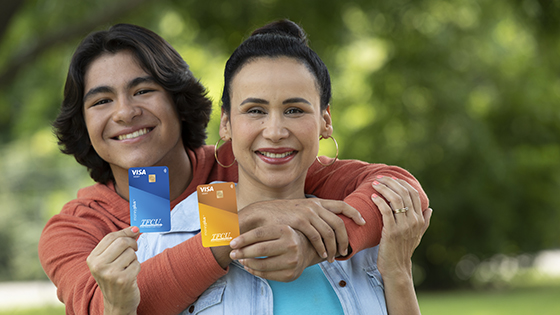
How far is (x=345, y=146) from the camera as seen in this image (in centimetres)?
1045

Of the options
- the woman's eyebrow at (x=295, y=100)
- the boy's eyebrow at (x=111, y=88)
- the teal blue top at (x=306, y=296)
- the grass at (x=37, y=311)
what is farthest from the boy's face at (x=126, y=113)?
the grass at (x=37, y=311)

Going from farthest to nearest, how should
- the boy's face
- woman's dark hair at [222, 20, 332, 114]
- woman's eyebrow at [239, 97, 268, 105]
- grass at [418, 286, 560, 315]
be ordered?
1. grass at [418, 286, 560, 315]
2. the boy's face
3. woman's dark hair at [222, 20, 332, 114]
4. woman's eyebrow at [239, 97, 268, 105]

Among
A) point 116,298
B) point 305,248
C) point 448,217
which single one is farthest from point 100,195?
point 448,217

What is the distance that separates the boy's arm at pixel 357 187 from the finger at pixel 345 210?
0.06 feet

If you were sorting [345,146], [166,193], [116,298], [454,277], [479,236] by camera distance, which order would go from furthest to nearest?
[454,277] → [479,236] → [345,146] → [166,193] → [116,298]

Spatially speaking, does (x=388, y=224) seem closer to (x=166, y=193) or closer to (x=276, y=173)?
(x=276, y=173)

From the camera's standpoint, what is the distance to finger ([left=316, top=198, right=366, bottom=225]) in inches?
77.9

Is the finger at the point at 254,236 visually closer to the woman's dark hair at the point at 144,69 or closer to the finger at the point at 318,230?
the finger at the point at 318,230

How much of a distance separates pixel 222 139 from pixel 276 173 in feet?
1.10

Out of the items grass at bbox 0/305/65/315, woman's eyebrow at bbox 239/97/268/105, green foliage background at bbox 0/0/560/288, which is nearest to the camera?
woman's eyebrow at bbox 239/97/268/105

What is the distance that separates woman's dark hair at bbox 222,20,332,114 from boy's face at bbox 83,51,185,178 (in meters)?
0.47

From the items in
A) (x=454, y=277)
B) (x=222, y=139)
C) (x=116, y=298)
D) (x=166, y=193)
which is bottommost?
(x=116, y=298)

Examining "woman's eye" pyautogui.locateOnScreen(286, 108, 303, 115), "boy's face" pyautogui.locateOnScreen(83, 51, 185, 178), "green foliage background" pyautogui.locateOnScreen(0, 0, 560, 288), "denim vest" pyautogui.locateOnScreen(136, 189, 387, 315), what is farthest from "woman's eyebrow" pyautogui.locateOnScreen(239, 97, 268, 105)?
"green foliage background" pyautogui.locateOnScreen(0, 0, 560, 288)

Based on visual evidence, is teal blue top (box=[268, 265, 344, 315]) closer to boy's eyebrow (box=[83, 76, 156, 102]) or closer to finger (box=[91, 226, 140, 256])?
finger (box=[91, 226, 140, 256])
